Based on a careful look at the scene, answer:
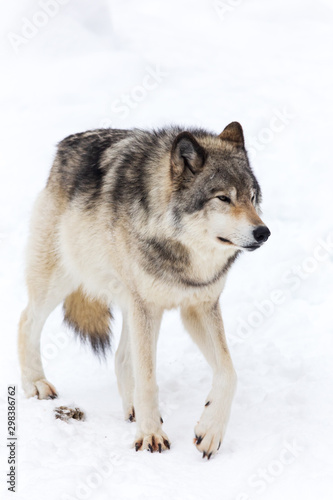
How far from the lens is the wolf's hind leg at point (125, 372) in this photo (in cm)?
→ 445

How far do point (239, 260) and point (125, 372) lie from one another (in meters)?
2.33

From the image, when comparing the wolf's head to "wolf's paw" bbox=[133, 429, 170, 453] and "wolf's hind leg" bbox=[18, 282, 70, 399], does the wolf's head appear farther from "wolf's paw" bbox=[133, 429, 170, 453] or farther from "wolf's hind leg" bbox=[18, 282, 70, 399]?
"wolf's hind leg" bbox=[18, 282, 70, 399]

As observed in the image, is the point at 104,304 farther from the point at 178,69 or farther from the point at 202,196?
the point at 178,69

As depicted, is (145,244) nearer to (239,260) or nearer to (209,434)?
(209,434)

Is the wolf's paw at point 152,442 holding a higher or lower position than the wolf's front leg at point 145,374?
lower

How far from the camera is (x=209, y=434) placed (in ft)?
11.7

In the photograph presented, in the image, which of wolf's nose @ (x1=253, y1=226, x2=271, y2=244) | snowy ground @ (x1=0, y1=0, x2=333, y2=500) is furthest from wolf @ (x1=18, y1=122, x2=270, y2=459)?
snowy ground @ (x1=0, y1=0, x2=333, y2=500)

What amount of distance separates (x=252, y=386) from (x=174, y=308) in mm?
940

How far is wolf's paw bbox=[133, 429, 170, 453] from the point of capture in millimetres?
3664

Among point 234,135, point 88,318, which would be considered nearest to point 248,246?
point 234,135

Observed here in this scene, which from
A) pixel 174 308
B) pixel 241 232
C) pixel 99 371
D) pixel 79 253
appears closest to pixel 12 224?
pixel 99 371

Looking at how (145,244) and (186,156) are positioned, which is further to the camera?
(145,244)

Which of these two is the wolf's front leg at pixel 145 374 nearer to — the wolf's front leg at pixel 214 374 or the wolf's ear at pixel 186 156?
the wolf's front leg at pixel 214 374

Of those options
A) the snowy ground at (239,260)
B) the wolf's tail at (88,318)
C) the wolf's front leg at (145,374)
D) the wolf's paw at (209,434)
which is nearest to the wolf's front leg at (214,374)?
the wolf's paw at (209,434)
